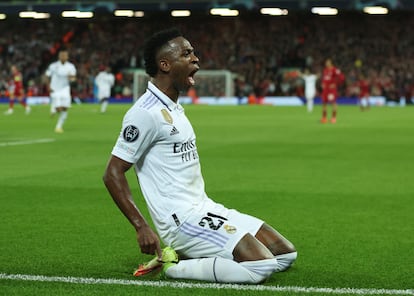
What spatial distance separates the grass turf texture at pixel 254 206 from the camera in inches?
A: 285

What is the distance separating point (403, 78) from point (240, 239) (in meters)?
54.7

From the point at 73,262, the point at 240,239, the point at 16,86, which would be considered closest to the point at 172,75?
the point at 240,239

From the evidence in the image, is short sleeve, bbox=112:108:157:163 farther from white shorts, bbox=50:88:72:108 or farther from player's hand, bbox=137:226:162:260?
white shorts, bbox=50:88:72:108

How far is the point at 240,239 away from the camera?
669 cm

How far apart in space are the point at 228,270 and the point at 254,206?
16.2 ft

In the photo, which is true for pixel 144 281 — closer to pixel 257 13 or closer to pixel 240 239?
pixel 240 239

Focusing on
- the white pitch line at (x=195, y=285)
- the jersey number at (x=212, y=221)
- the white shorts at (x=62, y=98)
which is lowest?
the white pitch line at (x=195, y=285)

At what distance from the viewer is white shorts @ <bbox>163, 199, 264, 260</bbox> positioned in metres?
6.69

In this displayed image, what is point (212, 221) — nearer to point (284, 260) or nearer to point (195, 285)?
point (195, 285)

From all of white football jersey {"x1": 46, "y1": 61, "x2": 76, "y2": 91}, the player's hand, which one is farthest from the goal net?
the player's hand

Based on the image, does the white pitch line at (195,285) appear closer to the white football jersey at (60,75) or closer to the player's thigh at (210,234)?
the player's thigh at (210,234)

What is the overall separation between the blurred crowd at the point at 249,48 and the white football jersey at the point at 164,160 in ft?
174

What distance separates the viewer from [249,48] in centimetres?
6662

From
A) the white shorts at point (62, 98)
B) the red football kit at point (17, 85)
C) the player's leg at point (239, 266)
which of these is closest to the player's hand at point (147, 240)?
the player's leg at point (239, 266)
